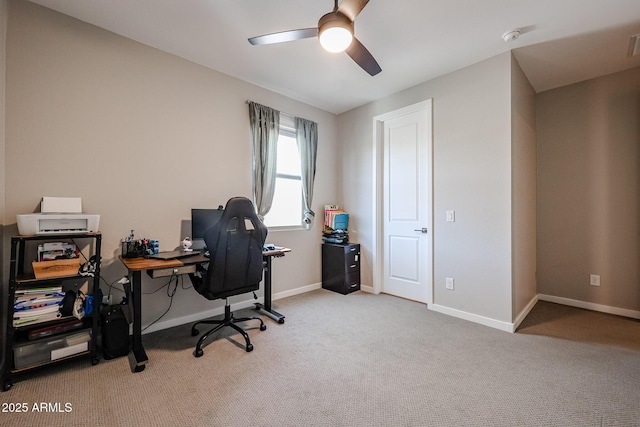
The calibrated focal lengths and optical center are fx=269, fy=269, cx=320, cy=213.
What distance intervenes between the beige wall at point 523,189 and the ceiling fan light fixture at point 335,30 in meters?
1.95

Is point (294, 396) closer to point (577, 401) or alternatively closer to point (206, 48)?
point (577, 401)

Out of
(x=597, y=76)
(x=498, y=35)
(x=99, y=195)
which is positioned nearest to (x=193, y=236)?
(x=99, y=195)

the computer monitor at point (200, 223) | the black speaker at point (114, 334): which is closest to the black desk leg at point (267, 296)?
the computer monitor at point (200, 223)

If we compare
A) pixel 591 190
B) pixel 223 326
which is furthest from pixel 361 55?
pixel 591 190

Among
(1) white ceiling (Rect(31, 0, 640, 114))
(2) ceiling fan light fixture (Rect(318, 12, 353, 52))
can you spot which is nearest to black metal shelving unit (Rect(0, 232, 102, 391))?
(1) white ceiling (Rect(31, 0, 640, 114))

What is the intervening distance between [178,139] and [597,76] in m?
4.81

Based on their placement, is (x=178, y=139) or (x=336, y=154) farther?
(x=336, y=154)

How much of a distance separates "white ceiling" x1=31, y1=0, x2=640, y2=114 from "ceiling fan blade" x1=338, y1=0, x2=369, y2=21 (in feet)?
1.70

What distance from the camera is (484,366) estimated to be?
6.65 ft

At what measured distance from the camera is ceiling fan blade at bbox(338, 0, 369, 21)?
1.60 metres

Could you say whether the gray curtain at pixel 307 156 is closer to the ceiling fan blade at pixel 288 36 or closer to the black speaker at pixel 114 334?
the ceiling fan blade at pixel 288 36

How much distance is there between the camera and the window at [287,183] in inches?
146

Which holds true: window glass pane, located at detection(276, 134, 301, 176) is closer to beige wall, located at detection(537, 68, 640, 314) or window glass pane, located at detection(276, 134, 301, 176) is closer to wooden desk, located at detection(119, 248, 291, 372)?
wooden desk, located at detection(119, 248, 291, 372)

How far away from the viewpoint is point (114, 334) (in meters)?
2.11
